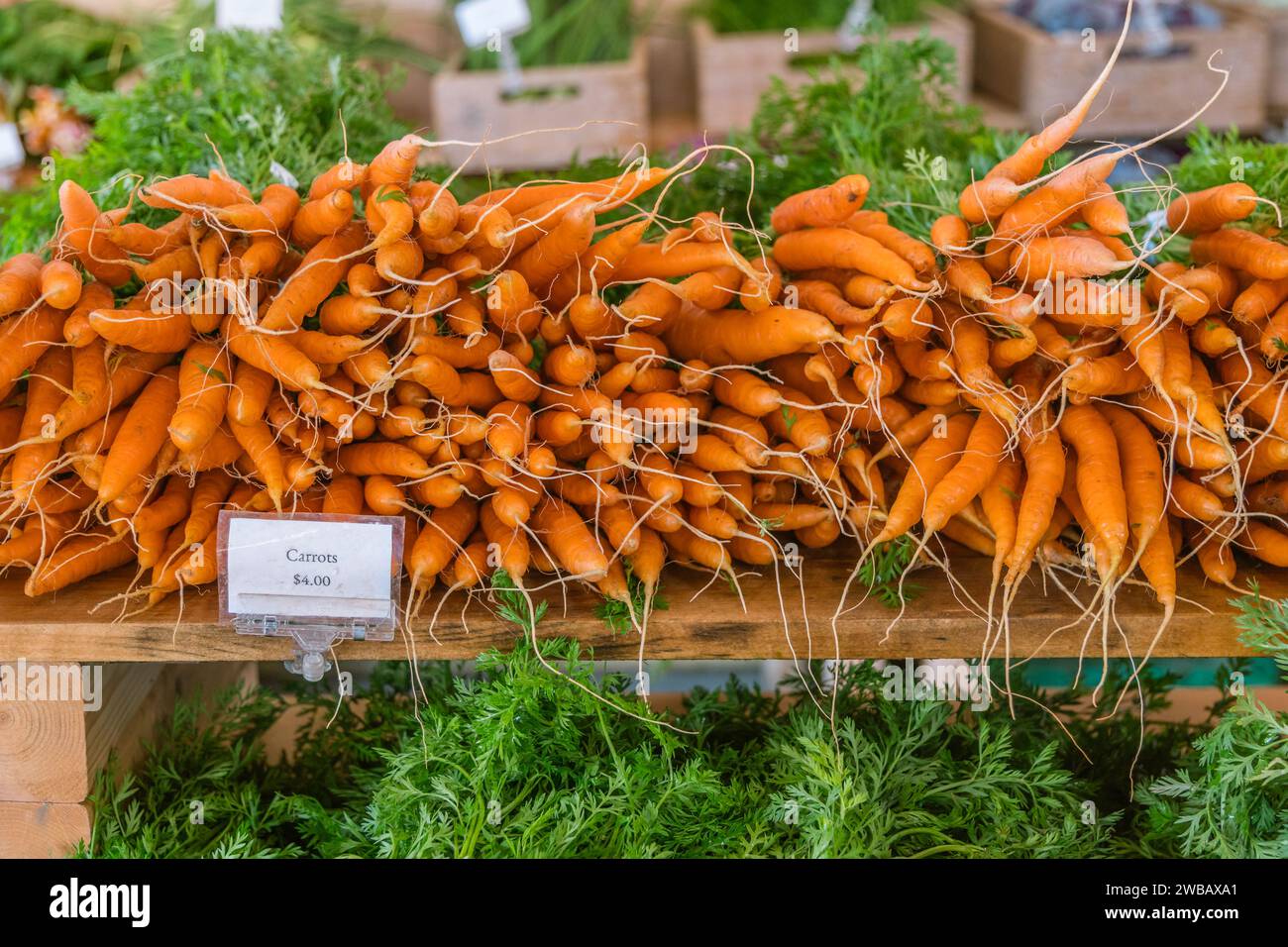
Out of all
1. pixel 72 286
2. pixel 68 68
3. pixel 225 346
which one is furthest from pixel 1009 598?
pixel 68 68

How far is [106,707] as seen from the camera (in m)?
1.58

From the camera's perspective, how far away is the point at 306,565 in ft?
4.40

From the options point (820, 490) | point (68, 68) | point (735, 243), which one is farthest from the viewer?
point (68, 68)

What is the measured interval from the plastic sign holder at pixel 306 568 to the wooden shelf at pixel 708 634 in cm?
6

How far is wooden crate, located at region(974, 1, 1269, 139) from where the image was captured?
297 cm

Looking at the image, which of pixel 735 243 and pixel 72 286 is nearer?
pixel 72 286

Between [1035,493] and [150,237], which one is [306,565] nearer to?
[150,237]

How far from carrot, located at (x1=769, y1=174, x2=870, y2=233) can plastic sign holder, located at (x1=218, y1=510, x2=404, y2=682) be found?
2.40 ft

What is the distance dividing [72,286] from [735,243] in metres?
0.97

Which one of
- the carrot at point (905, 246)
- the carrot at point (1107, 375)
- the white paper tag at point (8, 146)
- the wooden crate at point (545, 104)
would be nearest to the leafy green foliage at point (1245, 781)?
the carrot at point (1107, 375)

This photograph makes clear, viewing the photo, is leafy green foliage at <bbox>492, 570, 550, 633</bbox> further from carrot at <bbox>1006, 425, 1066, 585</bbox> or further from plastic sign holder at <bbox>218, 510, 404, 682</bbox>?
carrot at <bbox>1006, 425, 1066, 585</bbox>

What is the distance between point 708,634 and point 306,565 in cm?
54

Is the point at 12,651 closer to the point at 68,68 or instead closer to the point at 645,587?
the point at 645,587

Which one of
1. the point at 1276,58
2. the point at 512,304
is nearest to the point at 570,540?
the point at 512,304
